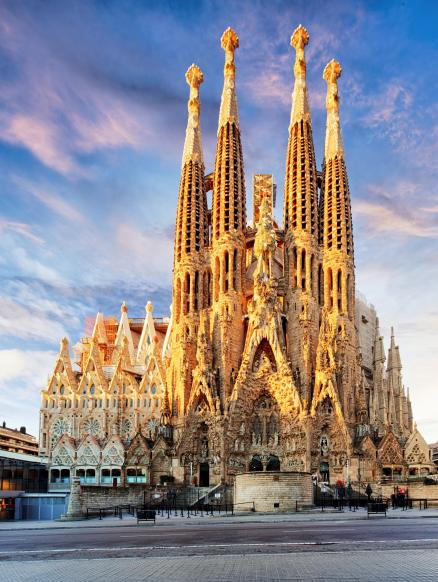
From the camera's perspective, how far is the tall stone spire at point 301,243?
7912 cm

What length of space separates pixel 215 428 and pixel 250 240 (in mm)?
24514

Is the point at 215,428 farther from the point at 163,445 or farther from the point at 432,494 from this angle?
the point at 432,494

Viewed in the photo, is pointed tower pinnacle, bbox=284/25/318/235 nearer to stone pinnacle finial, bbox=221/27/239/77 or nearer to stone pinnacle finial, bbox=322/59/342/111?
stone pinnacle finial, bbox=322/59/342/111

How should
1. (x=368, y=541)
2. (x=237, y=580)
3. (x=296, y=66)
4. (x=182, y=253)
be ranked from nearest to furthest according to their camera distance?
(x=237, y=580) → (x=368, y=541) → (x=182, y=253) → (x=296, y=66)

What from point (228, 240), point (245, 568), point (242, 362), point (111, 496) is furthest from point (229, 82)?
point (245, 568)

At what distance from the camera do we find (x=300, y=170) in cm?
8581

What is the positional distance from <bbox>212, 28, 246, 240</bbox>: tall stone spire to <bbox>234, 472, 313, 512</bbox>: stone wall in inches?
1717

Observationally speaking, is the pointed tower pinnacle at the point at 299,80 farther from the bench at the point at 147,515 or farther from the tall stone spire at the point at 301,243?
the bench at the point at 147,515

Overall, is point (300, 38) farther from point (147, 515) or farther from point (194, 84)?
point (147, 515)

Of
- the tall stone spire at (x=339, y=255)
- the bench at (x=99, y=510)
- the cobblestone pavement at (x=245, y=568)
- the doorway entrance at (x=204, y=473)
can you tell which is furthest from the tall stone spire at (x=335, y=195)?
the cobblestone pavement at (x=245, y=568)

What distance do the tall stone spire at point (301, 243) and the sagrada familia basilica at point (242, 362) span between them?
0.54 feet

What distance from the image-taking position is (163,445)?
78375 mm

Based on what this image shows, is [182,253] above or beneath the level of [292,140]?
beneath

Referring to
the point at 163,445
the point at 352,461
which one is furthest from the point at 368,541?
the point at 163,445
